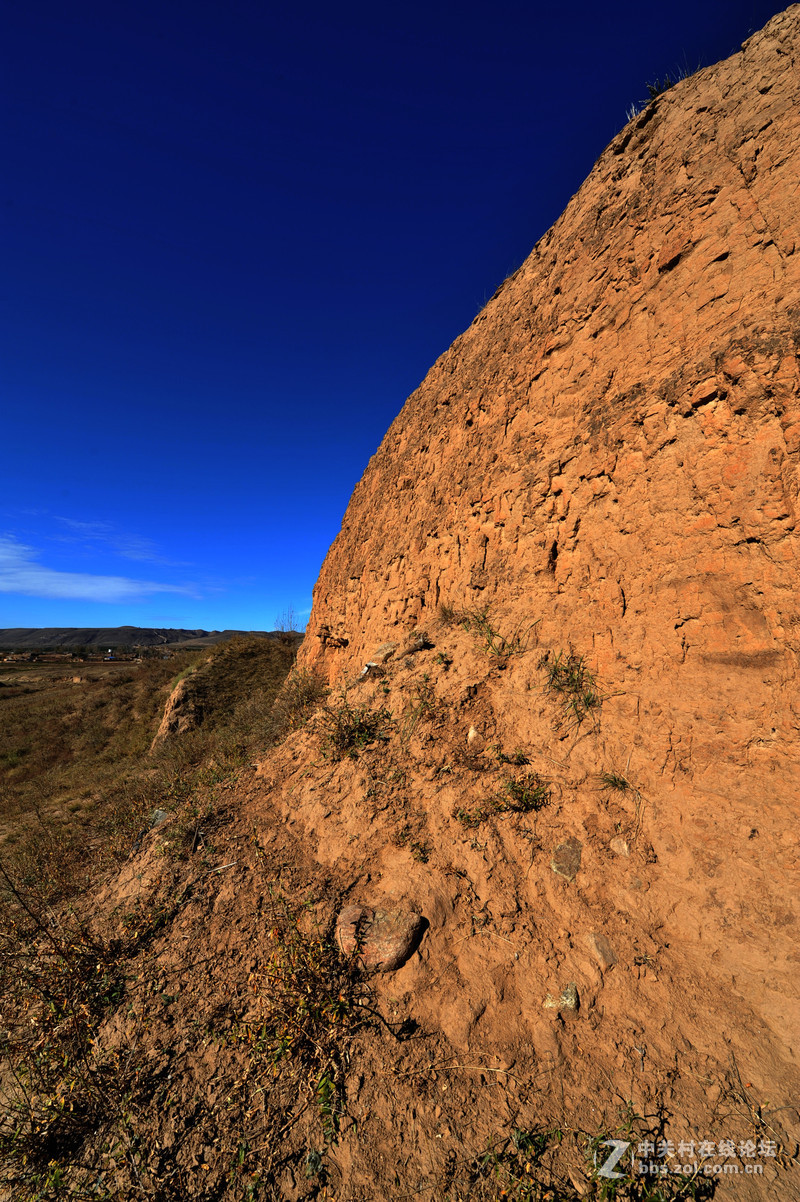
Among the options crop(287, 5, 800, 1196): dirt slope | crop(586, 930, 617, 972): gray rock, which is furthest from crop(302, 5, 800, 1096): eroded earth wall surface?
crop(586, 930, 617, 972): gray rock

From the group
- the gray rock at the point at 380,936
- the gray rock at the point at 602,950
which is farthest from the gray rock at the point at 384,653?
the gray rock at the point at 602,950

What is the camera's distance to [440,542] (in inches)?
218

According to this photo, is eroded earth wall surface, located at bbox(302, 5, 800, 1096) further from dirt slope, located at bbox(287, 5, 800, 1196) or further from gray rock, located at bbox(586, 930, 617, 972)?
gray rock, located at bbox(586, 930, 617, 972)

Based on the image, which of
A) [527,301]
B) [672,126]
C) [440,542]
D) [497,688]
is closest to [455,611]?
[440,542]

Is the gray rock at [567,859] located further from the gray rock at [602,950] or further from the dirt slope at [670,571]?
the gray rock at [602,950]

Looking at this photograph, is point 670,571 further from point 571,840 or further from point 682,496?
point 571,840

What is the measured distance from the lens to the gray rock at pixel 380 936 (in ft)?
9.14

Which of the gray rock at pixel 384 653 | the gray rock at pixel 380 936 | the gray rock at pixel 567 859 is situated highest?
the gray rock at pixel 384 653

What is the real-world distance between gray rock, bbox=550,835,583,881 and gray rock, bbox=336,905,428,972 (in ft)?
3.18

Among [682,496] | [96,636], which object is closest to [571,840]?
[682,496]

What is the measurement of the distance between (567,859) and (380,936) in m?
1.35

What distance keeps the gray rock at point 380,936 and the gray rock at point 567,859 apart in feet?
3.18

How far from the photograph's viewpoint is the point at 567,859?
2979 mm

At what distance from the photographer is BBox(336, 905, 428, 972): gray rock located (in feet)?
9.14
